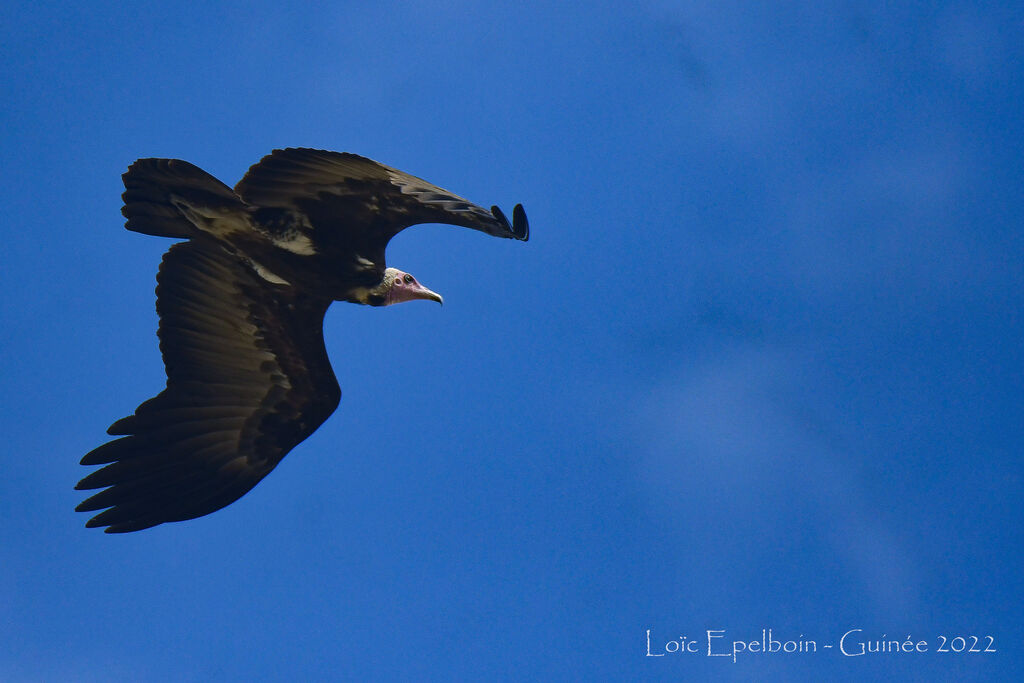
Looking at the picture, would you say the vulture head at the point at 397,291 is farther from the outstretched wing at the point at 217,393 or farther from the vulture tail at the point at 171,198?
the vulture tail at the point at 171,198

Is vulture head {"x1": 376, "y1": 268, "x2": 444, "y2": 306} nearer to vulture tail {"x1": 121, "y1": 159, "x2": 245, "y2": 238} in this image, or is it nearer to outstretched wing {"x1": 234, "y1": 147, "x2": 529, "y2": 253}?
outstretched wing {"x1": 234, "y1": 147, "x2": 529, "y2": 253}

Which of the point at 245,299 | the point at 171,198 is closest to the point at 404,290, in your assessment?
the point at 245,299

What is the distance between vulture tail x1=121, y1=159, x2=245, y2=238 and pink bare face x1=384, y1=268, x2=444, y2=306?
1.90 metres

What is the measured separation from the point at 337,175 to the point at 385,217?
66 centimetres

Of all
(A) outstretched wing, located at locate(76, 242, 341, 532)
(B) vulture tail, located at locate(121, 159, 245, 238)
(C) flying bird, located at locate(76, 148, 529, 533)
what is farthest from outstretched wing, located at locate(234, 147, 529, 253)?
(A) outstretched wing, located at locate(76, 242, 341, 532)

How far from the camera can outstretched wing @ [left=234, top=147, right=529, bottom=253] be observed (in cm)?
927

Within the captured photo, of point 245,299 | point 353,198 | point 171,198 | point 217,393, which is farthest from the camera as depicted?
point 217,393

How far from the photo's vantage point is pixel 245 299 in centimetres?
1113

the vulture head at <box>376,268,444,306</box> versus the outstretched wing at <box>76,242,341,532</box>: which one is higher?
the vulture head at <box>376,268,444,306</box>

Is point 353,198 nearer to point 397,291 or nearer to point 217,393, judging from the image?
point 397,291

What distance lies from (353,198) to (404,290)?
170 centimetres

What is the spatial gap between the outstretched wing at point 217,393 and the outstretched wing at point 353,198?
1.12 meters

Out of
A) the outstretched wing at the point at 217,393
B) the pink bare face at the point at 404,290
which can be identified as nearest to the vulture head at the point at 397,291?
the pink bare face at the point at 404,290

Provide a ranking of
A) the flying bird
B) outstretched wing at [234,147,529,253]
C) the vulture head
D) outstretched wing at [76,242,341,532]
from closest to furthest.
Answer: outstretched wing at [234,147,529,253], the flying bird, outstretched wing at [76,242,341,532], the vulture head
